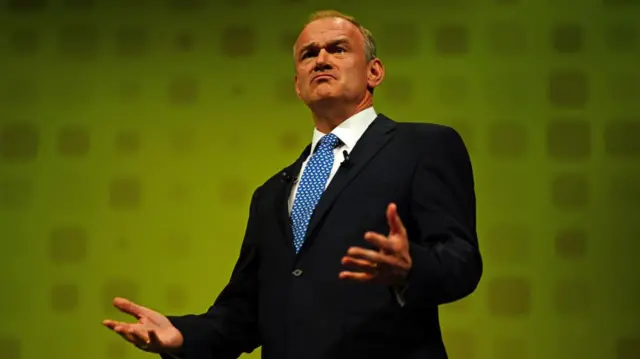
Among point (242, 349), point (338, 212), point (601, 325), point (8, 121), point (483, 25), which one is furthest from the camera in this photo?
point (8, 121)

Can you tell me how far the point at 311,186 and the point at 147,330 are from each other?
1.28 ft

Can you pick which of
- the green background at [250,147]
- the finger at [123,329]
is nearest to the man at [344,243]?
the finger at [123,329]

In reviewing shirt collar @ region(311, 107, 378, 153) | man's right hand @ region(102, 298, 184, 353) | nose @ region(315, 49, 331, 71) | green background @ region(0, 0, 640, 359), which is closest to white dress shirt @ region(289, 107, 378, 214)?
shirt collar @ region(311, 107, 378, 153)

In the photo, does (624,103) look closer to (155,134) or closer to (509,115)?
(509,115)

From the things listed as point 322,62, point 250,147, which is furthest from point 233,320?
point 250,147

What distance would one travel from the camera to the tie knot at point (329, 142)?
5.07 feet

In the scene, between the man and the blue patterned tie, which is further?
the blue patterned tie

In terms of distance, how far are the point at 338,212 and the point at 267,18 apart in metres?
1.01

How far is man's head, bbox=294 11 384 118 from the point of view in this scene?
1.58 metres

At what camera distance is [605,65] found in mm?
2102

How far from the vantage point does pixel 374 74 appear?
5.43ft

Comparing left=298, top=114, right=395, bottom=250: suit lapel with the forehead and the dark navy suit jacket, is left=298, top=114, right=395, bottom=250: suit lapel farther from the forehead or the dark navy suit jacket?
the forehead

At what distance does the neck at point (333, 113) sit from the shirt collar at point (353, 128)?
0.06ft

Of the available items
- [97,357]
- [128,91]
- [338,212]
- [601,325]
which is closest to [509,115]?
[601,325]
